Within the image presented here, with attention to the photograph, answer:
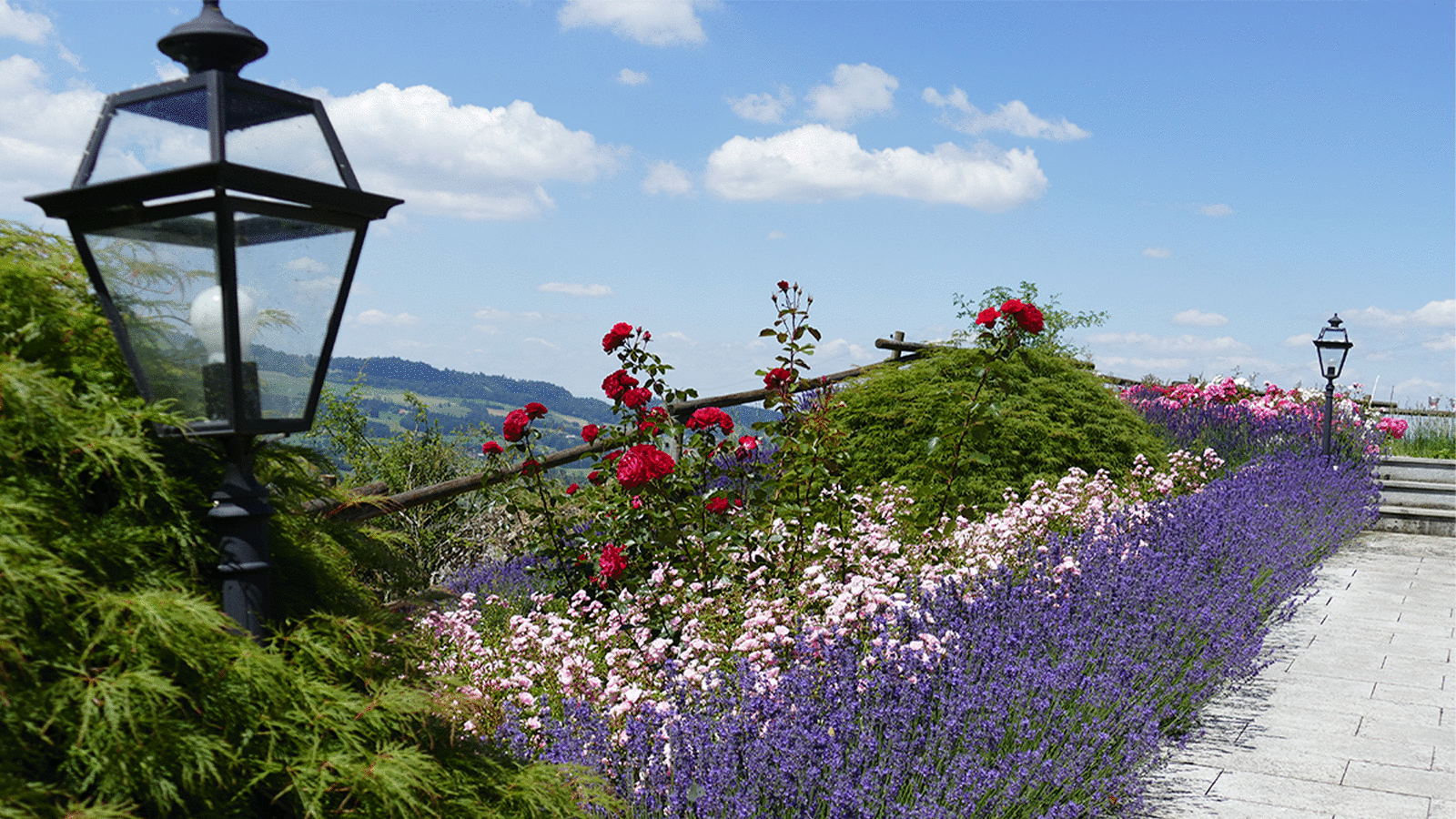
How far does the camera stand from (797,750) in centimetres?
261

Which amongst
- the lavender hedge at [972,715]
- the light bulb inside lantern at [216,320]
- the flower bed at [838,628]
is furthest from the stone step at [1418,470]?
the light bulb inside lantern at [216,320]

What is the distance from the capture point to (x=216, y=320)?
67.9 inches

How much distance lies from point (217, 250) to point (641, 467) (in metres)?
2.76

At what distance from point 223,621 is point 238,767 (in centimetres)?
24

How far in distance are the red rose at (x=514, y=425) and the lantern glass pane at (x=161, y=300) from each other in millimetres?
3432

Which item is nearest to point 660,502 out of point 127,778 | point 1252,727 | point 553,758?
point 553,758

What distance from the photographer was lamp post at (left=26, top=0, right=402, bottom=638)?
170cm

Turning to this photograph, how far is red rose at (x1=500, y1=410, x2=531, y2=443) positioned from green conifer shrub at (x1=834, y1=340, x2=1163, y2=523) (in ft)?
7.93

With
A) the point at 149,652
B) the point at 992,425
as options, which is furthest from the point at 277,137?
the point at 992,425

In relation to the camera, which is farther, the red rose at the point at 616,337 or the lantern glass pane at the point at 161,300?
the red rose at the point at 616,337

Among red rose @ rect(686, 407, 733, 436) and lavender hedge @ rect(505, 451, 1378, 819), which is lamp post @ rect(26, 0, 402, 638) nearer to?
lavender hedge @ rect(505, 451, 1378, 819)

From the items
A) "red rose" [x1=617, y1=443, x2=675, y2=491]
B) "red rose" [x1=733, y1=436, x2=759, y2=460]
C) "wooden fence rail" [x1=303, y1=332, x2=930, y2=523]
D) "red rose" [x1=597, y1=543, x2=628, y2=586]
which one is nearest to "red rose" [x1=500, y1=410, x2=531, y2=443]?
"wooden fence rail" [x1=303, y1=332, x2=930, y2=523]

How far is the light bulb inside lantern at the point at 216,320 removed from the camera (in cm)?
172

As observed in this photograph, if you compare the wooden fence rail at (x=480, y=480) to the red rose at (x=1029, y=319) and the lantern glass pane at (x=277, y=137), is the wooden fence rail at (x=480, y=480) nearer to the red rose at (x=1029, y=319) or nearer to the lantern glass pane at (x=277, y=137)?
the lantern glass pane at (x=277, y=137)
